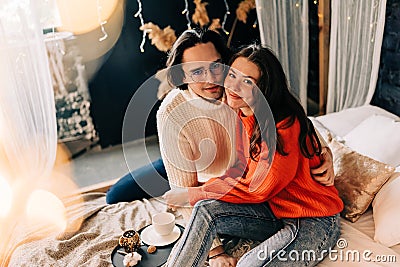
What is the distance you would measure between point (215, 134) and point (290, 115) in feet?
1.34

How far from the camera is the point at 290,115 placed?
1.50 metres

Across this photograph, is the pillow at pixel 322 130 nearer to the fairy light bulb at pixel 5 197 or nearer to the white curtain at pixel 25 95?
the white curtain at pixel 25 95

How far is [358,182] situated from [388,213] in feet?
0.58

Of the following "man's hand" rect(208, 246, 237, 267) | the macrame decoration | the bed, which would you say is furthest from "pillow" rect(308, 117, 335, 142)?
the macrame decoration

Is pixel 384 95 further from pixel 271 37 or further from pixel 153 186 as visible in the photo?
pixel 153 186

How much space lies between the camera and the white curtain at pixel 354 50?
7.66ft

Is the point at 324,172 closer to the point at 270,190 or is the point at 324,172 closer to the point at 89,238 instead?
the point at 270,190

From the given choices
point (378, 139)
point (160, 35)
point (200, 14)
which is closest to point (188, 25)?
point (200, 14)

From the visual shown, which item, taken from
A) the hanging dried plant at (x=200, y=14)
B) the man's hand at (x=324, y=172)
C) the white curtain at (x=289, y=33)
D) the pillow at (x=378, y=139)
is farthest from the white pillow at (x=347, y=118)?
the hanging dried plant at (x=200, y=14)

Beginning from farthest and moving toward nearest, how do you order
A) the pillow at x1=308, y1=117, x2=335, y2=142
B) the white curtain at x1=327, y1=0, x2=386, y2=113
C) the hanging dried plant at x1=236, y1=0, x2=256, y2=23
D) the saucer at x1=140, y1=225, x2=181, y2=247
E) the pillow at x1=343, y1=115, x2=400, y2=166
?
the hanging dried plant at x1=236, y1=0, x2=256, y2=23 → the white curtain at x1=327, y1=0, x2=386, y2=113 → the pillow at x1=308, y1=117, x2=335, y2=142 → the pillow at x1=343, y1=115, x2=400, y2=166 → the saucer at x1=140, y1=225, x2=181, y2=247

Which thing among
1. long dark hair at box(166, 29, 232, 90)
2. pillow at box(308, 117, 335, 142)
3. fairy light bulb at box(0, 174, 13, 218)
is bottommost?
fairy light bulb at box(0, 174, 13, 218)

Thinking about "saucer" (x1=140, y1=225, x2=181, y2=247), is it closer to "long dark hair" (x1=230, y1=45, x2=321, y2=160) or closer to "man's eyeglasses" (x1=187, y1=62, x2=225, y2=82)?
"long dark hair" (x1=230, y1=45, x2=321, y2=160)

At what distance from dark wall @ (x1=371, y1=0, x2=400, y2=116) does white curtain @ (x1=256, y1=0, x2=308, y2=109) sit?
455 mm

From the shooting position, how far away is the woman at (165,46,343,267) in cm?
147
